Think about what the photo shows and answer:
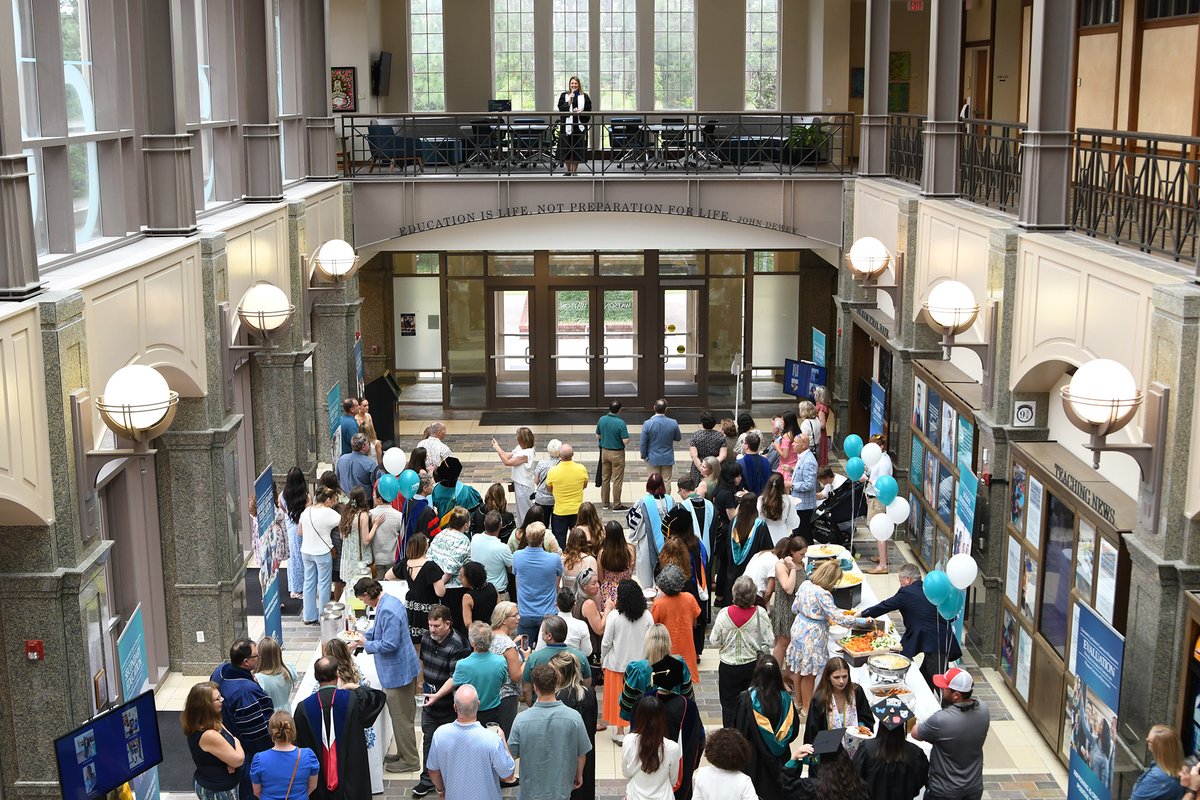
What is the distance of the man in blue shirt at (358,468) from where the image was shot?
13680mm

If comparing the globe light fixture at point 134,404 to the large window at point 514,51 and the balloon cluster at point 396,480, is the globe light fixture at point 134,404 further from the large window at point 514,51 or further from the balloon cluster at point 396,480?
the large window at point 514,51

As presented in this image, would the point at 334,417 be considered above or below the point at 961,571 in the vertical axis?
below

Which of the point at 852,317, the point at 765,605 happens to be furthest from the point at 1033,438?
Result: the point at 852,317

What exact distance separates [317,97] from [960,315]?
425 inches

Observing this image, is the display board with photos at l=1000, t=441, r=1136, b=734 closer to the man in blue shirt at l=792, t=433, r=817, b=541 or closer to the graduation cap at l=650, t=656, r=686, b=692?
the man in blue shirt at l=792, t=433, r=817, b=541

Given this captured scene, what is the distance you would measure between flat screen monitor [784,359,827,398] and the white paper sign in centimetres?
735

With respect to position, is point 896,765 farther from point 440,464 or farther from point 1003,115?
point 1003,115

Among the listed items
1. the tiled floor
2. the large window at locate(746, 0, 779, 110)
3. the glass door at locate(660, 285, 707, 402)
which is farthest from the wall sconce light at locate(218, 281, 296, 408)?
the large window at locate(746, 0, 779, 110)

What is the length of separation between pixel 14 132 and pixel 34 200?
54.7 inches

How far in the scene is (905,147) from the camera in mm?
17234

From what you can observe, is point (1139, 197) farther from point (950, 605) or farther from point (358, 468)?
point (358, 468)

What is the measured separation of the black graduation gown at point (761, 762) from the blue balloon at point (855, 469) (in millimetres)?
5879

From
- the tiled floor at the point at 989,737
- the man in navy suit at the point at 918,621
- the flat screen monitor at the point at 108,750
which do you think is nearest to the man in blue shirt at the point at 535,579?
the tiled floor at the point at 989,737

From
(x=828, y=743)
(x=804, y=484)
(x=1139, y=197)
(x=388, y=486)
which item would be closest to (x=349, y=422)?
(x=388, y=486)
